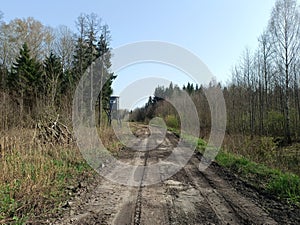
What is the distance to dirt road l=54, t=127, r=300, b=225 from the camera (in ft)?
14.2

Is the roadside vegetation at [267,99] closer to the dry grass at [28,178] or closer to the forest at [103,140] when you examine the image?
the forest at [103,140]

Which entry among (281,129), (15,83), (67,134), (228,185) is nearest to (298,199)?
(228,185)

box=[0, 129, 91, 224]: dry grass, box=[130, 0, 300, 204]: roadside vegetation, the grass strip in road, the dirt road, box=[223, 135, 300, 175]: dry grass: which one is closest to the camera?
the dirt road

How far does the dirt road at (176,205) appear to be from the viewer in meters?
4.33

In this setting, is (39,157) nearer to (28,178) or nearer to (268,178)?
(28,178)

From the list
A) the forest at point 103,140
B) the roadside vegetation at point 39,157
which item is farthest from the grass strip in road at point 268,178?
the roadside vegetation at point 39,157

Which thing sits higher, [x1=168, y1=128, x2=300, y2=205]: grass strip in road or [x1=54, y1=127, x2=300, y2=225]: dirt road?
[x1=168, y1=128, x2=300, y2=205]: grass strip in road

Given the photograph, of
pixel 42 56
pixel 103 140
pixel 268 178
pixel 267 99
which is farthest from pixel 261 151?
pixel 42 56

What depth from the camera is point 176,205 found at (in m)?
5.05

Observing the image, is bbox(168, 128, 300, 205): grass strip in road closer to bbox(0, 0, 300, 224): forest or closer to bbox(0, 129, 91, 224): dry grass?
bbox(0, 0, 300, 224): forest

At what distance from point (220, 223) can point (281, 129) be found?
21689mm

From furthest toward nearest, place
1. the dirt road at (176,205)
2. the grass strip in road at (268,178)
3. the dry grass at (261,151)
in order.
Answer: the dry grass at (261,151) < the grass strip in road at (268,178) < the dirt road at (176,205)

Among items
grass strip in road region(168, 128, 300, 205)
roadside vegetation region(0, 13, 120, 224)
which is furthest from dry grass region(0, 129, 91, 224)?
grass strip in road region(168, 128, 300, 205)

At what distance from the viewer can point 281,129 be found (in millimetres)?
23031
